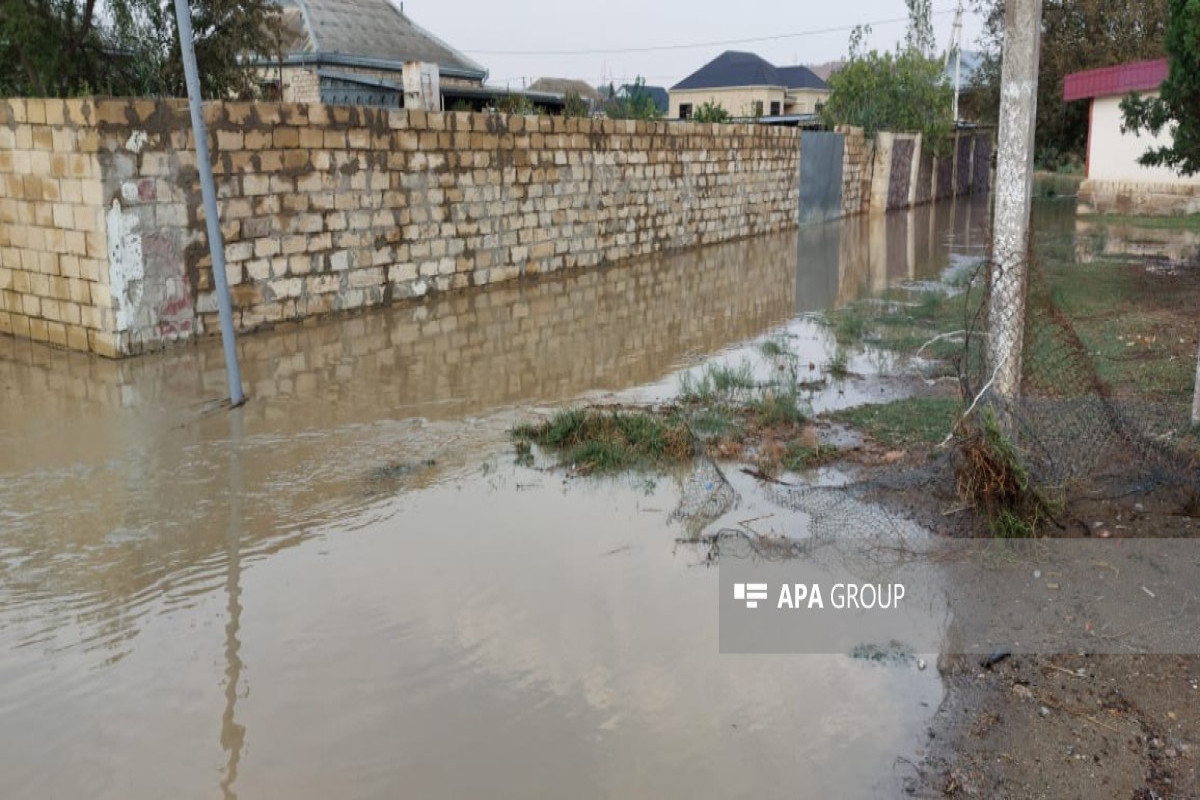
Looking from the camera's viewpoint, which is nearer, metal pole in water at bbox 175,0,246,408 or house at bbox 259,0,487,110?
metal pole in water at bbox 175,0,246,408

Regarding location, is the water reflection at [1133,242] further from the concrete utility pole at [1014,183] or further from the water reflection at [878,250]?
the concrete utility pole at [1014,183]

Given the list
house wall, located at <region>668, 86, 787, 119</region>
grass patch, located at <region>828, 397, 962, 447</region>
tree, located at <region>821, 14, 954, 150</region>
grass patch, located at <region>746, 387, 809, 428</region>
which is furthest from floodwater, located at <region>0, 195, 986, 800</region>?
house wall, located at <region>668, 86, 787, 119</region>

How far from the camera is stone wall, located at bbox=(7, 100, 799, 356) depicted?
908cm

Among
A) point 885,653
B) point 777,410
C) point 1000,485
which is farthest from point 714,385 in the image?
point 885,653

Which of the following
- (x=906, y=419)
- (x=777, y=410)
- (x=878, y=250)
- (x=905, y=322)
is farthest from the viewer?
(x=878, y=250)

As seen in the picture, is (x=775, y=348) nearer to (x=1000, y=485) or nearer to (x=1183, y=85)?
(x=1000, y=485)

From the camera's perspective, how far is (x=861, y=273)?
53.7 ft

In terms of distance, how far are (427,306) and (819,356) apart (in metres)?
4.71

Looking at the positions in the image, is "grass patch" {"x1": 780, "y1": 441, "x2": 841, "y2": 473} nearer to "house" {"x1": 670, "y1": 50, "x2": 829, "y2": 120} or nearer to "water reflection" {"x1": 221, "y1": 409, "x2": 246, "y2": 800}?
"water reflection" {"x1": 221, "y1": 409, "x2": 246, "y2": 800}

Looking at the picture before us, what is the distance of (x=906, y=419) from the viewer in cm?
725

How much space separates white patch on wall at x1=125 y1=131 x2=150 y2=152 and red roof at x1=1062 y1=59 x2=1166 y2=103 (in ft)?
65.4

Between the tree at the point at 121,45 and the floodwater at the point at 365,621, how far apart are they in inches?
417

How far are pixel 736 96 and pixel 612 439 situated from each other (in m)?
51.3

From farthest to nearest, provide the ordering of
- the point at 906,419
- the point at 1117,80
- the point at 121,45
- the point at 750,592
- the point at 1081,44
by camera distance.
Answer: the point at 1081,44 → the point at 1117,80 → the point at 121,45 → the point at 906,419 → the point at 750,592
